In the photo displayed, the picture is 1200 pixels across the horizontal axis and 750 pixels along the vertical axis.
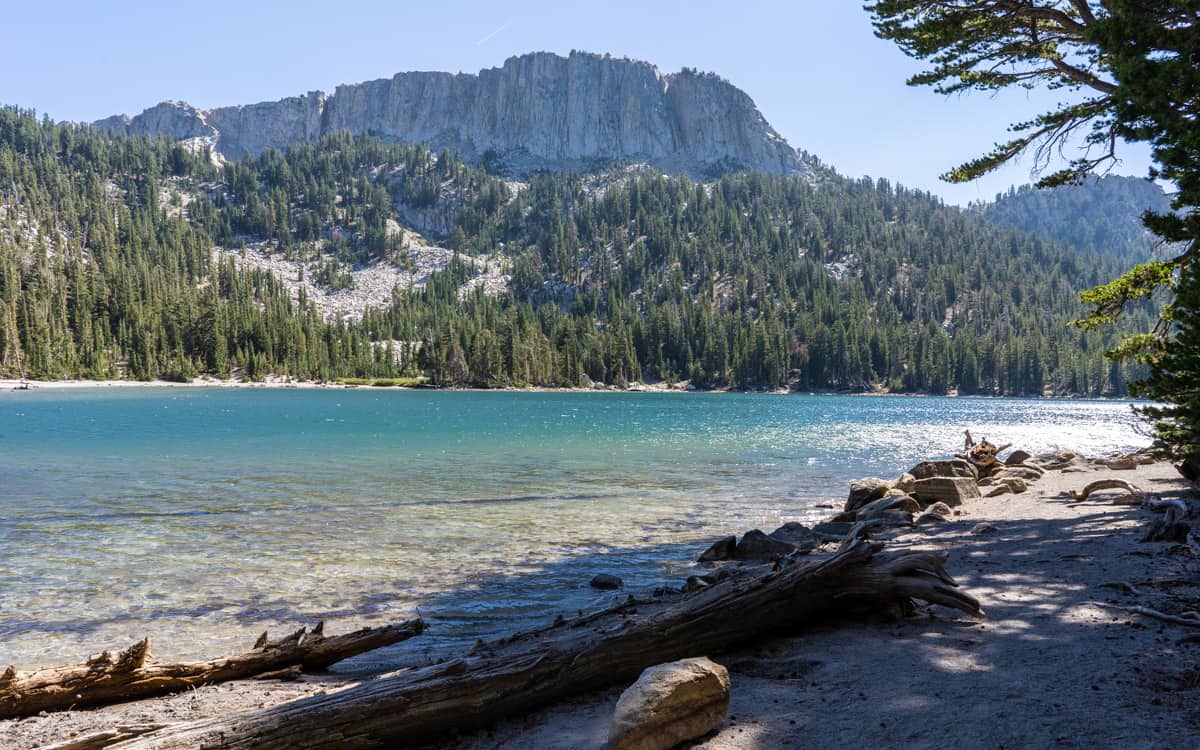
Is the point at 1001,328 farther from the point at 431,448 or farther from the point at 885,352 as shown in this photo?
the point at 431,448

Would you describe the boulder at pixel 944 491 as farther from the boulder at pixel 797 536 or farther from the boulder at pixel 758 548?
the boulder at pixel 758 548

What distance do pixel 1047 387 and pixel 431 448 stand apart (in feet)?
551

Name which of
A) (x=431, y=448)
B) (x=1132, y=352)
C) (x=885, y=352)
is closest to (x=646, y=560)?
(x=1132, y=352)

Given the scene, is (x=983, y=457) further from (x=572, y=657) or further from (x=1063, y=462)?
(x=572, y=657)

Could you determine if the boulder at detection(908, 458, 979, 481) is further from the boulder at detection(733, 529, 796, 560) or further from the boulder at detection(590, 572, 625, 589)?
the boulder at detection(590, 572, 625, 589)

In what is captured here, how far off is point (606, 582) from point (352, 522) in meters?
8.39

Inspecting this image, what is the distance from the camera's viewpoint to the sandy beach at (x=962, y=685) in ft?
15.8

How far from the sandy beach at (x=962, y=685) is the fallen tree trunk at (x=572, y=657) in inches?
7.7

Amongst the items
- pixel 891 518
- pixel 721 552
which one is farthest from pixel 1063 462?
pixel 721 552

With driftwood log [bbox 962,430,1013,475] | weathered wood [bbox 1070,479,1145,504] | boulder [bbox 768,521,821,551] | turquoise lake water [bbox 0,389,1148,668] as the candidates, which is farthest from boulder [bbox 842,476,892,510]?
driftwood log [bbox 962,430,1013,475]

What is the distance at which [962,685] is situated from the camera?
18.5 ft

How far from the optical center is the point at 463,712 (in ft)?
18.6

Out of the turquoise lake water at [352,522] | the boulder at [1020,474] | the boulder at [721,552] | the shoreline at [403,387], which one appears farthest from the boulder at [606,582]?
the shoreline at [403,387]

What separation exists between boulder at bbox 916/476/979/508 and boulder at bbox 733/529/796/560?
237 inches
